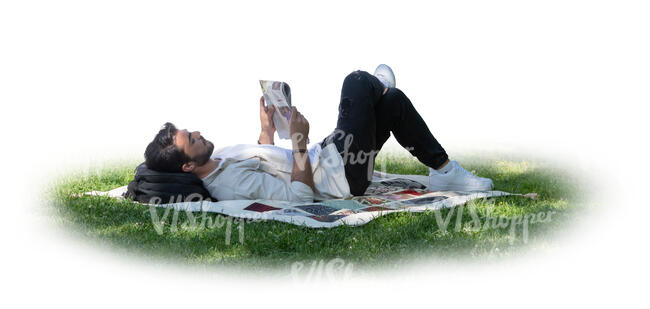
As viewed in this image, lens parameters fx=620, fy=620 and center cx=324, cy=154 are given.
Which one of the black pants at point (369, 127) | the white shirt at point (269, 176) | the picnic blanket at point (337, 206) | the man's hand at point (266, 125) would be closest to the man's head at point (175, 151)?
the white shirt at point (269, 176)

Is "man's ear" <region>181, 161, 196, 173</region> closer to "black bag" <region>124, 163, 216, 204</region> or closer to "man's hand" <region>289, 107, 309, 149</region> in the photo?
"black bag" <region>124, 163, 216, 204</region>

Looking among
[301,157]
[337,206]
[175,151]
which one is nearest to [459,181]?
[337,206]

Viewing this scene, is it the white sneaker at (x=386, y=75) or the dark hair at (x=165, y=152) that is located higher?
the white sneaker at (x=386, y=75)

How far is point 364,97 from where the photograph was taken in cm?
498

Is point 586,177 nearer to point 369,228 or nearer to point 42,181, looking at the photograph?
point 369,228

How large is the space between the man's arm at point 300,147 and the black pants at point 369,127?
0.29 meters

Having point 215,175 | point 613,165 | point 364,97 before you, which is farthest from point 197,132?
point 613,165

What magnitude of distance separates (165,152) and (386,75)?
201 centimetres

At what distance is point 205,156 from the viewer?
4.88m

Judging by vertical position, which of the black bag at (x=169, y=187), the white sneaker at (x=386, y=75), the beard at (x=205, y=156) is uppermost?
the white sneaker at (x=386, y=75)

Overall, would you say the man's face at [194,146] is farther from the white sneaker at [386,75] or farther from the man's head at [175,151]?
the white sneaker at [386,75]

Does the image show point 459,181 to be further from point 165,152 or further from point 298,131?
point 165,152

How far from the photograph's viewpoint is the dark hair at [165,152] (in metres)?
4.77

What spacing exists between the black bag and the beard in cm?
12
